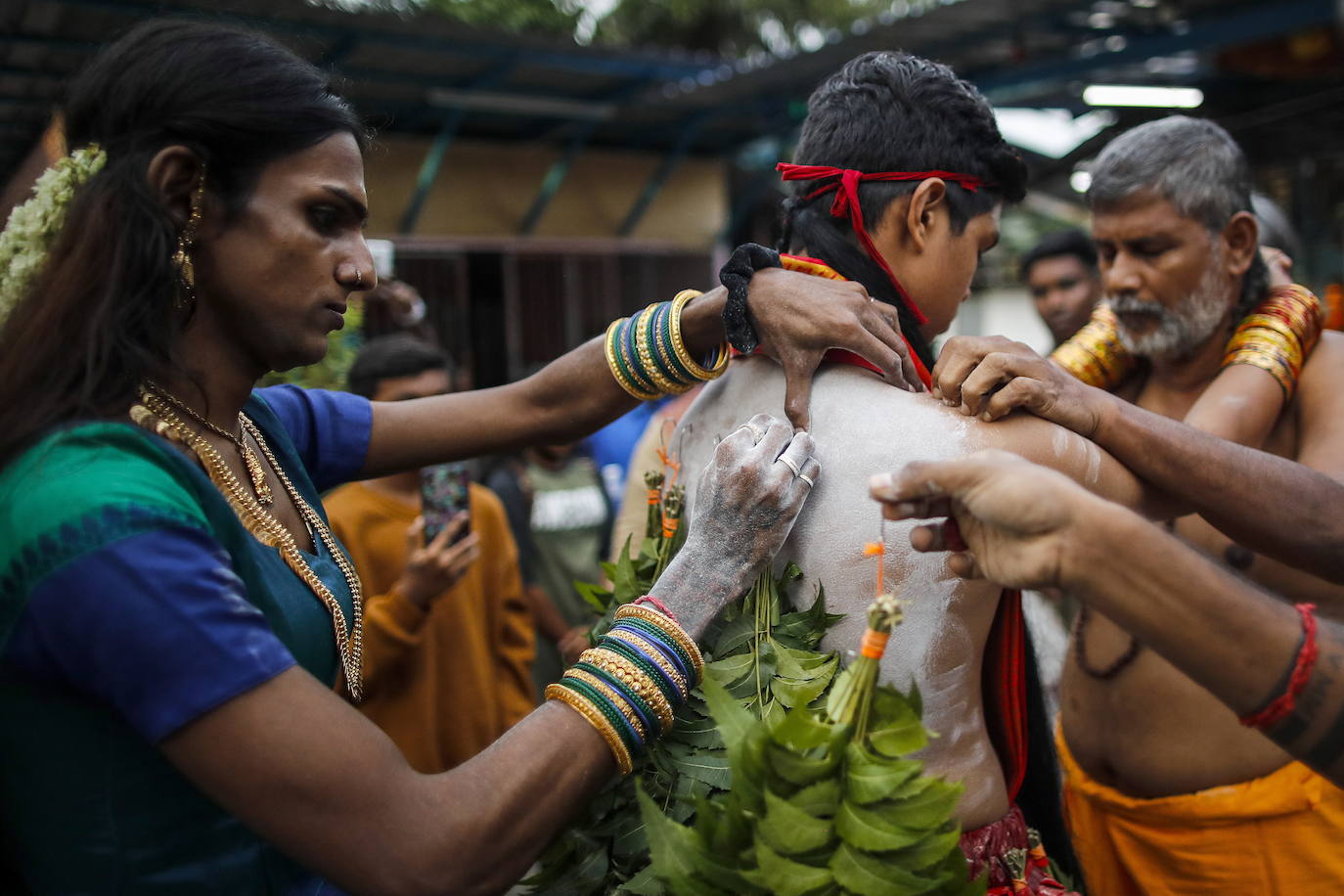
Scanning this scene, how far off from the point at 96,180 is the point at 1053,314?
4.78m

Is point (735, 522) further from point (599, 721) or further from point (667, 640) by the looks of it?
point (599, 721)

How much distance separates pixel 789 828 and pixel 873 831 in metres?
0.11

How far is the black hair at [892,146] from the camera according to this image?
1.93 meters

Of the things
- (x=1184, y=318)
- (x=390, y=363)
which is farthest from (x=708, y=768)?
(x=390, y=363)

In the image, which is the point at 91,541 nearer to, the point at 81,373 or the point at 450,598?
the point at 81,373

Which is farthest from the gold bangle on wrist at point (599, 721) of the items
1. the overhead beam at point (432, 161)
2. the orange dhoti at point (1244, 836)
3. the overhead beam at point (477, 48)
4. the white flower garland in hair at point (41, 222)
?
the overhead beam at point (432, 161)

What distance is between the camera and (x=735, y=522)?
171 centimetres

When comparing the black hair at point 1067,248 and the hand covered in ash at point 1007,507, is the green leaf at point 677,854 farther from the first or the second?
the black hair at point 1067,248

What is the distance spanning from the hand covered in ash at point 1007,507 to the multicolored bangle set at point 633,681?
0.43 m

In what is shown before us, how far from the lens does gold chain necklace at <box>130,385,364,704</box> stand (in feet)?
5.28

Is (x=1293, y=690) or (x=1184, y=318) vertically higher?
(x=1184, y=318)

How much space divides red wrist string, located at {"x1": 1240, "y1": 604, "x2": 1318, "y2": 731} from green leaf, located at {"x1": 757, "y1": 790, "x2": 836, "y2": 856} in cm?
62

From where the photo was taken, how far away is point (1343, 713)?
1479 mm

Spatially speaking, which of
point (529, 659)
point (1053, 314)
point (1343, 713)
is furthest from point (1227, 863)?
point (1053, 314)
